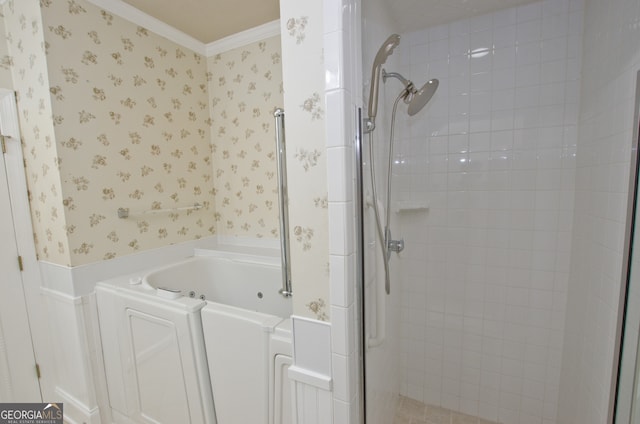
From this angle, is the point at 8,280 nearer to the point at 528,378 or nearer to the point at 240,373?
the point at 240,373

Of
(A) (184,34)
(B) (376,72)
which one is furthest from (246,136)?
(B) (376,72)

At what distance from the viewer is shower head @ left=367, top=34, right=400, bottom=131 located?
3.26 ft

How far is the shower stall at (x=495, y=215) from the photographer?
118 cm

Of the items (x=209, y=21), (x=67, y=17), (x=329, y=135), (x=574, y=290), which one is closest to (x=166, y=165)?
(x=67, y=17)

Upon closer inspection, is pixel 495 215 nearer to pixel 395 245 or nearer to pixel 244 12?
pixel 395 245

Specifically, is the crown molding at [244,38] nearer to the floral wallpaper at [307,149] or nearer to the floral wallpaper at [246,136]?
the floral wallpaper at [246,136]

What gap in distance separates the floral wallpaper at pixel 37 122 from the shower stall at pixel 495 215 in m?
1.68

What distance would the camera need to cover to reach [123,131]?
180cm

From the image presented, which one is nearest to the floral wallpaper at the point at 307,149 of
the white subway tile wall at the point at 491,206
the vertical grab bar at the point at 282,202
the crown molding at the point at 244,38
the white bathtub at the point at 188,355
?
the vertical grab bar at the point at 282,202

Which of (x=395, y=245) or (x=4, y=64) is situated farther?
(x=4, y=64)

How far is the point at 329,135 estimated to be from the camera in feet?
2.72

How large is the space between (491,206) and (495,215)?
0.06m

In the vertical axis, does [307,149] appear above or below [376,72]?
below

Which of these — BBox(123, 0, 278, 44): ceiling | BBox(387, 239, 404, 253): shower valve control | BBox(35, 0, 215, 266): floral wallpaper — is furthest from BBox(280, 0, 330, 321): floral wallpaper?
BBox(35, 0, 215, 266): floral wallpaper
